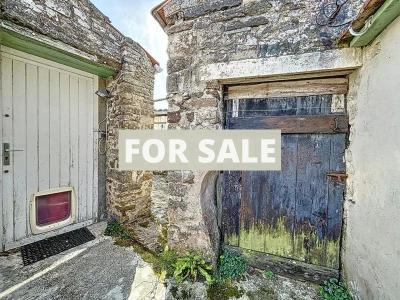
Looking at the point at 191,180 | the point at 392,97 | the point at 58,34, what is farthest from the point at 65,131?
the point at 392,97

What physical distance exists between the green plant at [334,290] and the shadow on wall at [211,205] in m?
1.19

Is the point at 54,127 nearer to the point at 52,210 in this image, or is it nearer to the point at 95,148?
the point at 95,148

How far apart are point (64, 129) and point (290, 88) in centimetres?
331

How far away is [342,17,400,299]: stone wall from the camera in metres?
1.54

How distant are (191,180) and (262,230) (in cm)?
105

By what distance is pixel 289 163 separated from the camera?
242 centimetres

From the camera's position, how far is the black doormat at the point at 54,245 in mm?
2707

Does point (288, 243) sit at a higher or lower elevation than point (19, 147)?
lower

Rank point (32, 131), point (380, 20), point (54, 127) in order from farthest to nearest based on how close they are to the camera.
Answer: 1. point (54, 127)
2. point (32, 131)
3. point (380, 20)

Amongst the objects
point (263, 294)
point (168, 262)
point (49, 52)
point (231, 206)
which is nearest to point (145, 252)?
point (168, 262)

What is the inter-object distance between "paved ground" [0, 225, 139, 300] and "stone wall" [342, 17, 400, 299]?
2261 mm

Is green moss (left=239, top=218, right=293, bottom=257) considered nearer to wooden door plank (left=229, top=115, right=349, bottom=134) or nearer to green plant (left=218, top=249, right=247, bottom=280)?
green plant (left=218, top=249, right=247, bottom=280)

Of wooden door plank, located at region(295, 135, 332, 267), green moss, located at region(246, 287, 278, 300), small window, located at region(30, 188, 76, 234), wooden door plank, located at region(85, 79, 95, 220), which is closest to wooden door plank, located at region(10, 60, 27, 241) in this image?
small window, located at region(30, 188, 76, 234)

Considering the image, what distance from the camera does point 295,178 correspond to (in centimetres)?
241
